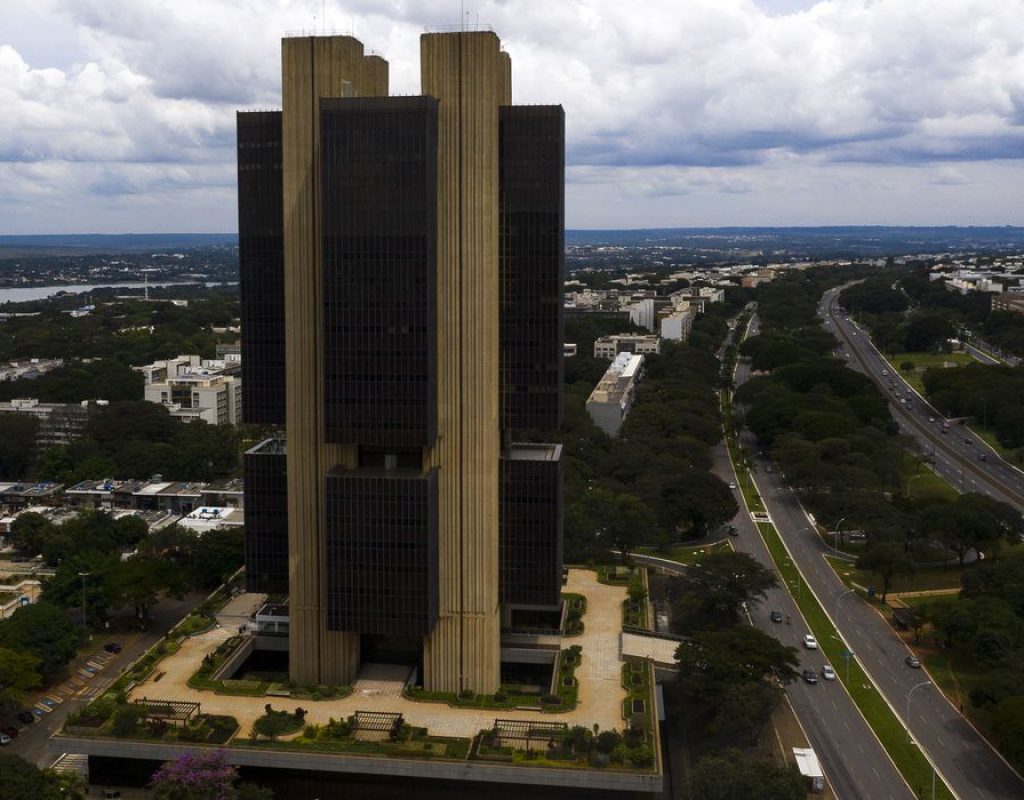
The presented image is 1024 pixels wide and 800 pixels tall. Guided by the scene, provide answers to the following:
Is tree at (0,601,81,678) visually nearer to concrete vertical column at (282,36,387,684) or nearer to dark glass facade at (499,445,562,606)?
concrete vertical column at (282,36,387,684)

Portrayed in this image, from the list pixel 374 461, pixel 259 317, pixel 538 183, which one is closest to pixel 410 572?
pixel 374 461

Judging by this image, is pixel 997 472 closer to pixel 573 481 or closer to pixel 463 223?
pixel 573 481

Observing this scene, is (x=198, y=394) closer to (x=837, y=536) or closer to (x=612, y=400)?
(x=612, y=400)

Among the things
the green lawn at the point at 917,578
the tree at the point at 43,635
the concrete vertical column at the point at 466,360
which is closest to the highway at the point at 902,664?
the green lawn at the point at 917,578

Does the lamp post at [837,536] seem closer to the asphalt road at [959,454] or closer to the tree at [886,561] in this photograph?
the tree at [886,561]

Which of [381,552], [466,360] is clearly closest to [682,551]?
[381,552]
